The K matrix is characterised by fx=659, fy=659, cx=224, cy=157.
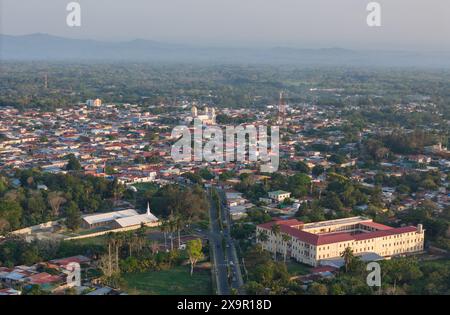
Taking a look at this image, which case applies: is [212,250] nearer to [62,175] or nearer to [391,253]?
[391,253]

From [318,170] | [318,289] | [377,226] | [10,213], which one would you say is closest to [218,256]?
[318,289]

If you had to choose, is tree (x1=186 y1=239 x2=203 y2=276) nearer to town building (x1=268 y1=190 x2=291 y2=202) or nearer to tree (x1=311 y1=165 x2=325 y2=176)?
town building (x1=268 y1=190 x2=291 y2=202)

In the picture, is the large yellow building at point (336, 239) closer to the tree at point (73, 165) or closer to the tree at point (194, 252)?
the tree at point (194, 252)

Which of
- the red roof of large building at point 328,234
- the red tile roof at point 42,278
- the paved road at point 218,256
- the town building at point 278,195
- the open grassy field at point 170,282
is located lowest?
the open grassy field at point 170,282

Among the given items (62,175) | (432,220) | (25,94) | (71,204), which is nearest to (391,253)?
(432,220)

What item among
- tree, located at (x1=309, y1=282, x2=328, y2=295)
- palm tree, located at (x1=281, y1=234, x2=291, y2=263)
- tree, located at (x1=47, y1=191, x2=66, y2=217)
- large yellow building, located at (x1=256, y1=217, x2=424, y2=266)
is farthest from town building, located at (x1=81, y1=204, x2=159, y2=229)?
tree, located at (x1=309, y1=282, x2=328, y2=295)

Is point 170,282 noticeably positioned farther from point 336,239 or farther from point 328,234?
point 328,234

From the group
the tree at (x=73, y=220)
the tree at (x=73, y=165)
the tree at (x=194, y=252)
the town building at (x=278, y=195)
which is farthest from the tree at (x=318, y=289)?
the tree at (x=73, y=165)
